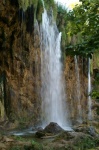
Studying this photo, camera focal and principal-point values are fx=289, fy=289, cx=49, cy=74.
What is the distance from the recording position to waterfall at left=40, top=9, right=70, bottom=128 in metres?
18.7

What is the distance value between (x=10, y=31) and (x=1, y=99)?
152 inches

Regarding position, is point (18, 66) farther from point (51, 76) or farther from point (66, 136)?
point (66, 136)

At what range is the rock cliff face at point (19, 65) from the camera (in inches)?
624

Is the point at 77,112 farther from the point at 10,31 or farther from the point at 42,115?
the point at 10,31

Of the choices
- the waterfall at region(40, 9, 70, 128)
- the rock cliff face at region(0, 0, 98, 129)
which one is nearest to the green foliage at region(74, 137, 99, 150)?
the rock cliff face at region(0, 0, 98, 129)

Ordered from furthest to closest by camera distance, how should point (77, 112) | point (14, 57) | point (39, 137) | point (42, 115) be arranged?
point (77, 112) → point (42, 115) → point (14, 57) → point (39, 137)

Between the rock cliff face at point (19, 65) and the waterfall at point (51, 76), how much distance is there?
0.53 meters

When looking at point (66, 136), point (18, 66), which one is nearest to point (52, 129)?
point (66, 136)

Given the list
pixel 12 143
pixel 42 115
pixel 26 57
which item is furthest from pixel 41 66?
pixel 12 143

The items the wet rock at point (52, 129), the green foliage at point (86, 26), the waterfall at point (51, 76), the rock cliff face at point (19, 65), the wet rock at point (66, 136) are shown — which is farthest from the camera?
the waterfall at point (51, 76)

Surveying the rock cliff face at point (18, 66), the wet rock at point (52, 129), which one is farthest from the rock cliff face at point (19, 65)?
the wet rock at point (52, 129)

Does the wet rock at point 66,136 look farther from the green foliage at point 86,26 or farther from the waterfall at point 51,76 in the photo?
the waterfall at point 51,76

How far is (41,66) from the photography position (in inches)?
739

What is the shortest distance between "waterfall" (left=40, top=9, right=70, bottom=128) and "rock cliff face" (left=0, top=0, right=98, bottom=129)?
0.53 m
